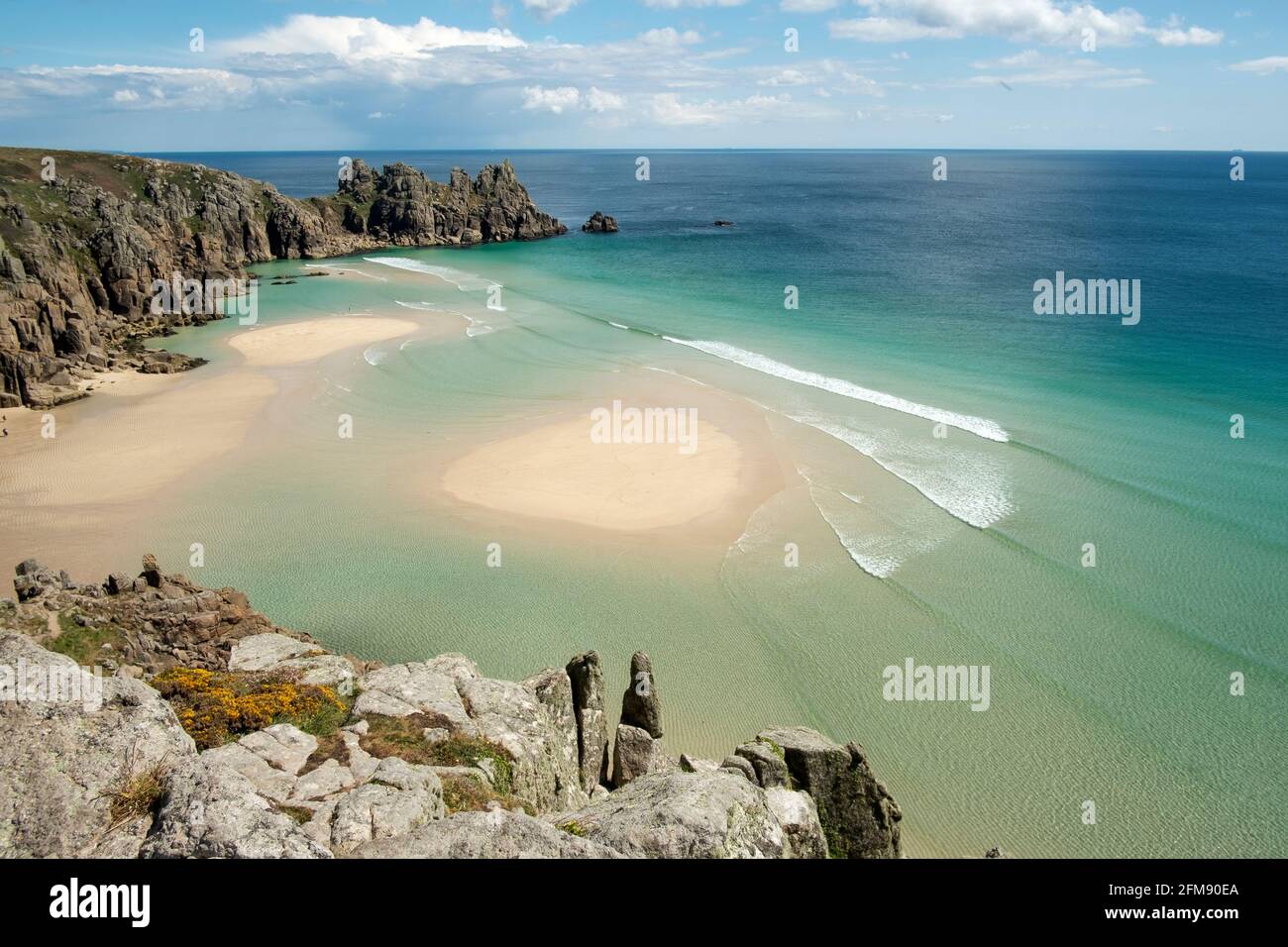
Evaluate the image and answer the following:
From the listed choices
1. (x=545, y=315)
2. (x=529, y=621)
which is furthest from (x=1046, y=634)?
(x=545, y=315)

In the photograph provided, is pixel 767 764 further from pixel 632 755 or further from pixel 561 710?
→ pixel 561 710

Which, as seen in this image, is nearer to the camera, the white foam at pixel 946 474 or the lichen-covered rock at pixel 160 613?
the lichen-covered rock at pixel 160 613

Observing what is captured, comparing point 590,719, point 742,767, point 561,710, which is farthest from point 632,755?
point 742,767

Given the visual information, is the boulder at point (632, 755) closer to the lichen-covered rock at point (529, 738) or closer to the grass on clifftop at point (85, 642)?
the lichen-covered rock at point (529, 738)

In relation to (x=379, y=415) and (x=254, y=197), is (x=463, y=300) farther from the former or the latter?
(x=254, y=197)

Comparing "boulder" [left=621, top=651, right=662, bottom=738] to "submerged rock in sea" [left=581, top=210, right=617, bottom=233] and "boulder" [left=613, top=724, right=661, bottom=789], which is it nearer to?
"boulder" [left=613, top=724, right=661, bottom=789]

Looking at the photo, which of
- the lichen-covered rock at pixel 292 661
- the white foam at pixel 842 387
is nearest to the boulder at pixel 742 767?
the lichen-covered rock at pixel 292 661
